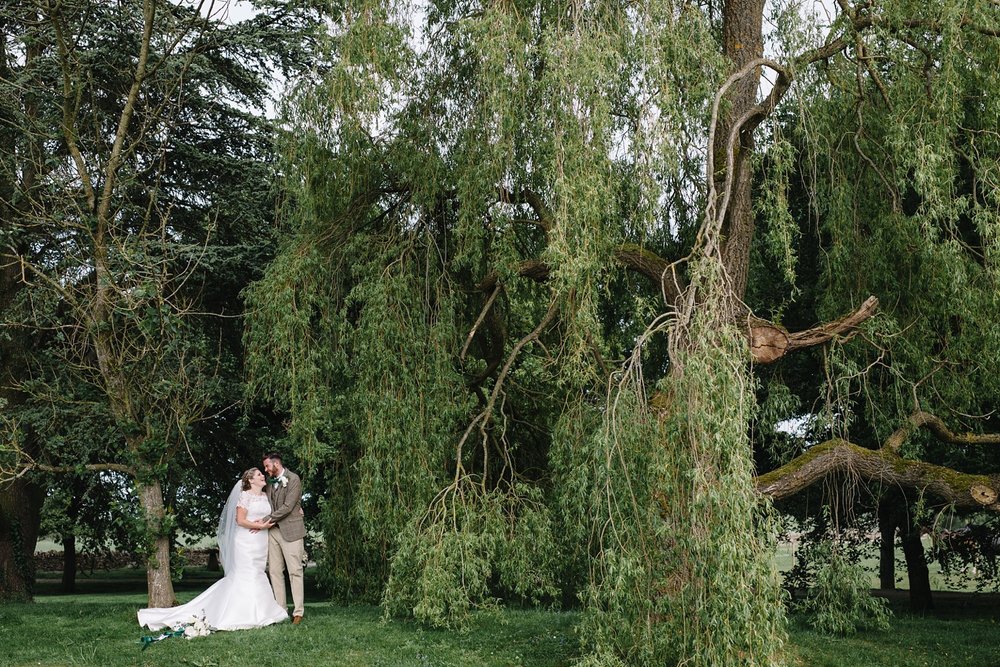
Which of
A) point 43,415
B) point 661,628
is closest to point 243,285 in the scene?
point 43,415

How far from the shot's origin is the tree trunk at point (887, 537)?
13445 millimetres

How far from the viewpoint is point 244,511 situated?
970 cm

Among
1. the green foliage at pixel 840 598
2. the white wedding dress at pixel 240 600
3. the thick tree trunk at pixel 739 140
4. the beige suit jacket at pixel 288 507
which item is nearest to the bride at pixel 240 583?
the white wedding dress at pixel 240 600

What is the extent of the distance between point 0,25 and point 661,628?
12.6 metres

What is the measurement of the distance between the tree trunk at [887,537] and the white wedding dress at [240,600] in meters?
8.20

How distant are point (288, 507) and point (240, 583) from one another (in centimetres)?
86

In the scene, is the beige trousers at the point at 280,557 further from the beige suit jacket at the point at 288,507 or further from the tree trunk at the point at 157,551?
the tree trunk at the point at 157,551

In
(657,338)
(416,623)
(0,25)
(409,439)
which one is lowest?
(416,623)

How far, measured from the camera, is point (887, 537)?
51.1 feet

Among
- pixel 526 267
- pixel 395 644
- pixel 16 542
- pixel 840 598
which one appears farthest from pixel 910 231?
pixel 16 542

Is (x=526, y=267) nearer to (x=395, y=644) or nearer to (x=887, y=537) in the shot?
(x=395, y=644)

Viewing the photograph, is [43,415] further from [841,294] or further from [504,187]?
[841,294]

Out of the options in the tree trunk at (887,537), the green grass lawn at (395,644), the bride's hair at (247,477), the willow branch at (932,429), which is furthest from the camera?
the tree trunk at (887,537)

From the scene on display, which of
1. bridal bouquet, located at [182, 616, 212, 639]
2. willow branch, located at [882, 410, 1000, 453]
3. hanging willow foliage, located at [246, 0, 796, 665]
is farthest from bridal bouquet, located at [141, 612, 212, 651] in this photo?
willow branch, located at [882, 410, 1000, 453]
